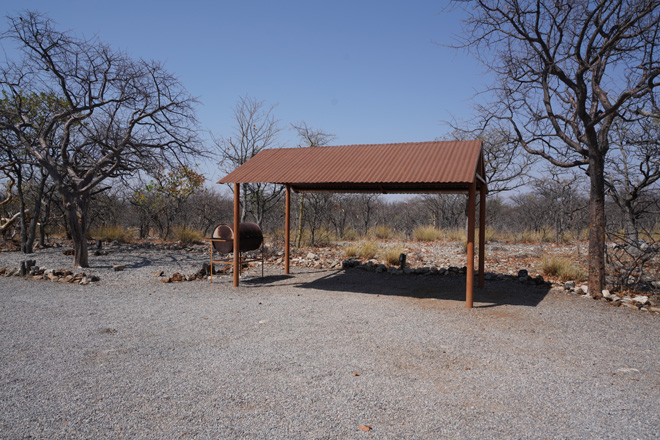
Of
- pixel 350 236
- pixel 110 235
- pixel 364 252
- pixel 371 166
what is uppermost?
pixel 371 166

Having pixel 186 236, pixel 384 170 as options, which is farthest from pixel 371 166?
pixel 186 236

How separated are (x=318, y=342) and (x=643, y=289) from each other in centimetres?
706

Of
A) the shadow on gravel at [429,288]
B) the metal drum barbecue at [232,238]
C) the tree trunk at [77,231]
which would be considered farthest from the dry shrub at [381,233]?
the tree trunk at [77,231]

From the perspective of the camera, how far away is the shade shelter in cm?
711

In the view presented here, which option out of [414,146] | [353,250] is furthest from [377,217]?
[414,146]

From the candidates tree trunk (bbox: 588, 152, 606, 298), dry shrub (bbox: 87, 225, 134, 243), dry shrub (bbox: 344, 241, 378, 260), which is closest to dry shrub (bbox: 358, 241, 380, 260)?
dry shrub (bbox: 344, 241, 378, 260)

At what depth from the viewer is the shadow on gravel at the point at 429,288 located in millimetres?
7805

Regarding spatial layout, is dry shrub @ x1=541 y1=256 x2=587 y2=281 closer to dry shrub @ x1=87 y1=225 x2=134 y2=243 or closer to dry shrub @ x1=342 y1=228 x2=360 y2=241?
dry shrub @ x1=342 y1=228 x2=360 y2=241

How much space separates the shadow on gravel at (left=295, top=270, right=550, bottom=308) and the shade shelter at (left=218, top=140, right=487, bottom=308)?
49 cm

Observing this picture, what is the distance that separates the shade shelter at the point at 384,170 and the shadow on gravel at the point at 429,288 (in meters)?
0.49

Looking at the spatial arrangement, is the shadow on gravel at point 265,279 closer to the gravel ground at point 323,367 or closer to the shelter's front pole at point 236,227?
the shelter's front pole at point 236,227

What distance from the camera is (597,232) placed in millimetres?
7867

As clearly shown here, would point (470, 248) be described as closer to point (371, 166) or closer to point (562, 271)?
point (371, 166)

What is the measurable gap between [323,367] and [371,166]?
4874mm
